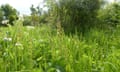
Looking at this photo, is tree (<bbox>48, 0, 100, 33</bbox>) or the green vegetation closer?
the green vegetation

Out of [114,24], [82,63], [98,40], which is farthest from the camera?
[114,24]

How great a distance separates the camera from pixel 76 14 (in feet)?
20.5

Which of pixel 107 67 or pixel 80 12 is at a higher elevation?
pixel 80 12

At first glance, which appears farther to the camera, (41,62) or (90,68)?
(41,62)

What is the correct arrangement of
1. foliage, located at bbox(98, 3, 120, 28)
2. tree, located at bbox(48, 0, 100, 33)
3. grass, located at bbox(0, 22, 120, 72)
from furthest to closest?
foliage, located at bbox(98, 3, 120, 28) → tree, located at bbox(48, 0, 100, 33) → grass, located at bbox(0, 22, 120, 72)

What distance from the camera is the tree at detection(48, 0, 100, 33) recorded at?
603 cm

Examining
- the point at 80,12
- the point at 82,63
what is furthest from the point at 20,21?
the point at 80,12

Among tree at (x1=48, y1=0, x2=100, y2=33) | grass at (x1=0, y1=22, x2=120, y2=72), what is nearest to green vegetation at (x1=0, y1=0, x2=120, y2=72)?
grass at (x1=0, y1=22, x2=120, y2=72)

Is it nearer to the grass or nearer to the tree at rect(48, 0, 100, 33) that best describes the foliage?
the tree at rect(48, 0, 100, 33)

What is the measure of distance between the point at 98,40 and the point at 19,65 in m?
2.37

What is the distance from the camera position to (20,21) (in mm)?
2734

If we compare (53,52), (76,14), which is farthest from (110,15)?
(53,52)

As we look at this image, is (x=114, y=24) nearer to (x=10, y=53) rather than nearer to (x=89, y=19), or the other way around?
(x=89, y=19)

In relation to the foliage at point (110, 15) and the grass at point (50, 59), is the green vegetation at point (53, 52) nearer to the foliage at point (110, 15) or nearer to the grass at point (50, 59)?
the grass at point (50, 59)
